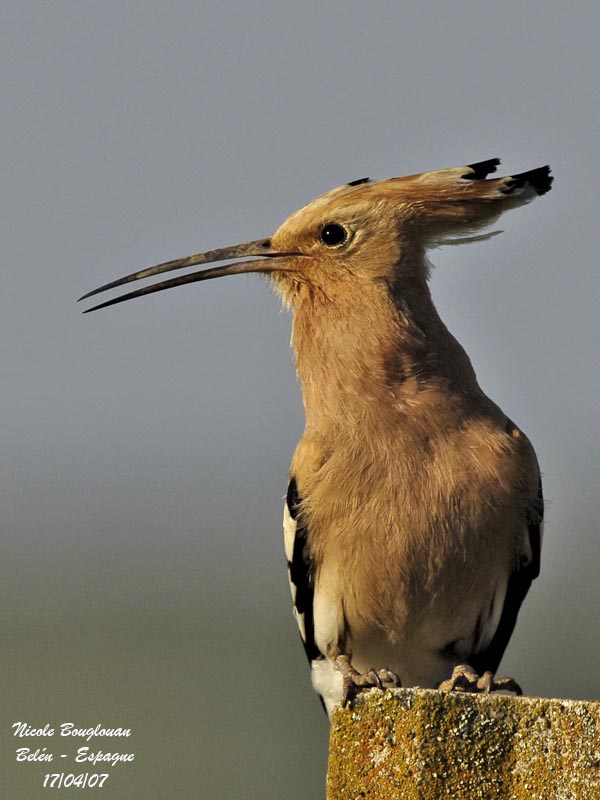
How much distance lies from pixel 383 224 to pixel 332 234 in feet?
0.49

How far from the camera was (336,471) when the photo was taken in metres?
2.96

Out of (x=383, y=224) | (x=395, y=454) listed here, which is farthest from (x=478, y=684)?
(x=383, y=224)

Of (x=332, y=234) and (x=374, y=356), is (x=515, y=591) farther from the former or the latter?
(x=332, y=234)

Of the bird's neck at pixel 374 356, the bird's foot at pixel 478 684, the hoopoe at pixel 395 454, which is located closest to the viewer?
the bird's foot at pixel 478 684

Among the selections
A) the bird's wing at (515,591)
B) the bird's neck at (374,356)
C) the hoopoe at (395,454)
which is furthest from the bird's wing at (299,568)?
the bird's wing at (515,591)

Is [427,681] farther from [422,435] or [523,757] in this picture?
[523,757]

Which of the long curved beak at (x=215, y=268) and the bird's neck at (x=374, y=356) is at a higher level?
the long curved beak at (x=215, y=268)

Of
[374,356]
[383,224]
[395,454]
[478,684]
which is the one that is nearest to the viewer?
[478,684]

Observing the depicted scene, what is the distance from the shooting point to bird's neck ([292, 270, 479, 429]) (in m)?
3.04

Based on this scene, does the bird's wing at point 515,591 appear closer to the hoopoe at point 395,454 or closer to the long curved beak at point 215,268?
the hoopoe at point 395,454

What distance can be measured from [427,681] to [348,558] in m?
0.46

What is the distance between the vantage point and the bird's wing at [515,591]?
311 cm

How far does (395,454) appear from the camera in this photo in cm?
290

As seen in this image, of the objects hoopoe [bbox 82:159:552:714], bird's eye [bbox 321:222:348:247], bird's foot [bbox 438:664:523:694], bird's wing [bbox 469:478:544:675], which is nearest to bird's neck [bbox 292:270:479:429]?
hoopoe [bbox 82:159:552:714]
